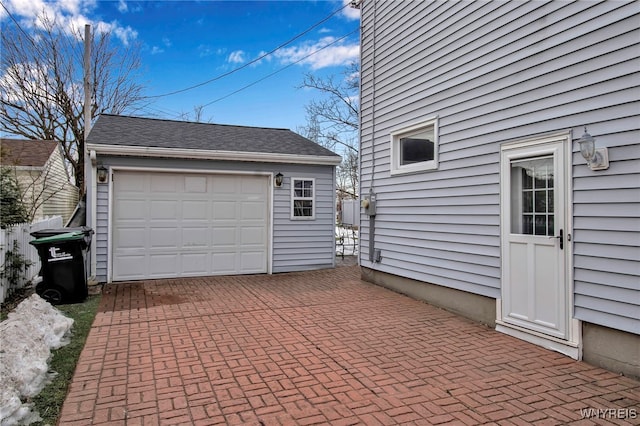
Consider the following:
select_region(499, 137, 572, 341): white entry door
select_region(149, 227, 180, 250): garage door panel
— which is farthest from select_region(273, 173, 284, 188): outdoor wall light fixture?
select_region(499, 137, 572, 341): white entry door

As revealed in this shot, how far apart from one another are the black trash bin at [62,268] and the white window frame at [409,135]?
5032 millimetres

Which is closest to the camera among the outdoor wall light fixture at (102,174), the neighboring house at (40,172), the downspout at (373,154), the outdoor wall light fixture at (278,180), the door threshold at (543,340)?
the door threshold at (543,340)

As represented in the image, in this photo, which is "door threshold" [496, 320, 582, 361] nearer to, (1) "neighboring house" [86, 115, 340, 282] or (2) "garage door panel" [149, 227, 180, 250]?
(1) "neighboring house" [86, 115, 340, 282]

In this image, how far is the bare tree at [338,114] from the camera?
55.3 ft

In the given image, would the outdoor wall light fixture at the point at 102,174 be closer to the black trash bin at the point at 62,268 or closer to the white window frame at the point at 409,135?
the black trash bin at the point at 62,268

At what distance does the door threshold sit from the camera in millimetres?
3584

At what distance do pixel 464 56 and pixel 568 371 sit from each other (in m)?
3.75

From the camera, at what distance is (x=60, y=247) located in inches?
224

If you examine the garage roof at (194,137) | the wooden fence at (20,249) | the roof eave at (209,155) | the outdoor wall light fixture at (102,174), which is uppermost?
the garage roof at (194,137)

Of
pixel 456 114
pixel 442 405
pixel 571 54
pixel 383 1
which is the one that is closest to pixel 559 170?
pixel 571 54

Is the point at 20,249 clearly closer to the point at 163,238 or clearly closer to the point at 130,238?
the point at 130,238

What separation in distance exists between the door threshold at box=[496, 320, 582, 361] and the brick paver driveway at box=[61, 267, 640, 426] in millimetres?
90

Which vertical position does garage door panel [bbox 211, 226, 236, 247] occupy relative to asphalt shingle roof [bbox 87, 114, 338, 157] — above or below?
below

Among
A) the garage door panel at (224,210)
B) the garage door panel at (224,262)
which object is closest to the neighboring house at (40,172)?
the garage door panel at (224,210)
